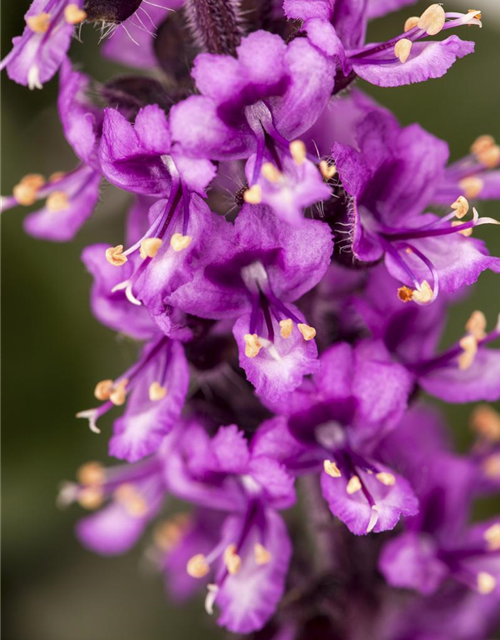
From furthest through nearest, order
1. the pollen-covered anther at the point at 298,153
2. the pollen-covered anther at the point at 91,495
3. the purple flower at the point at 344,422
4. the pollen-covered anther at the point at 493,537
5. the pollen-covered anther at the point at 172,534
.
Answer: the pollen-covered anther at the point at 172,534 → the pollen-covered anther at the point at 91,495 → the pollen-covered anther at the point at 493,537 → the purple flower at the point at 344,422 → the pollen-covered anther at the point at 298,153

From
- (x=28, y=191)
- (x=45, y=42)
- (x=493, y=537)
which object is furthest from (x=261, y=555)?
(x=45, y=42)

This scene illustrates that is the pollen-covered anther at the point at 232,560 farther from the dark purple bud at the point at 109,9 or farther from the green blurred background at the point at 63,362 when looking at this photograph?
the green blurred background at the point at 63,362

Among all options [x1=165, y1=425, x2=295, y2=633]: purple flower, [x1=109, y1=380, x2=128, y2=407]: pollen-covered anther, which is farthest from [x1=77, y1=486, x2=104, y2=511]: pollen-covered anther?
[x1=109, y1=380, x2=128, y2=407]: pollen-covered anther

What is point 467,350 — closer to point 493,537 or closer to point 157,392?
point 493,537

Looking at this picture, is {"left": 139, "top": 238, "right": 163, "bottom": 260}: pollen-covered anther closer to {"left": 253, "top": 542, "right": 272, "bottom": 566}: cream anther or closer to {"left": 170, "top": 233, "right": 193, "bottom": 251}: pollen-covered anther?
{"left": 170, "top": 233, "right": 193, "bottom": 251}: pollen-covered anther

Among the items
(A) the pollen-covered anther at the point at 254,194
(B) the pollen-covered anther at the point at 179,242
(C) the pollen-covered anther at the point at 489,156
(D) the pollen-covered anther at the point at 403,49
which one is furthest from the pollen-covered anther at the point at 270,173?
(C) the pollen-covered anther at the point at 489,156

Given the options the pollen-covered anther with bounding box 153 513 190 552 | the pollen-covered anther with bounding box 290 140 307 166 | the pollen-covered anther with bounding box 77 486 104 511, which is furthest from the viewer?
the pollen-covered anther with bounding box 153 513 190 552
